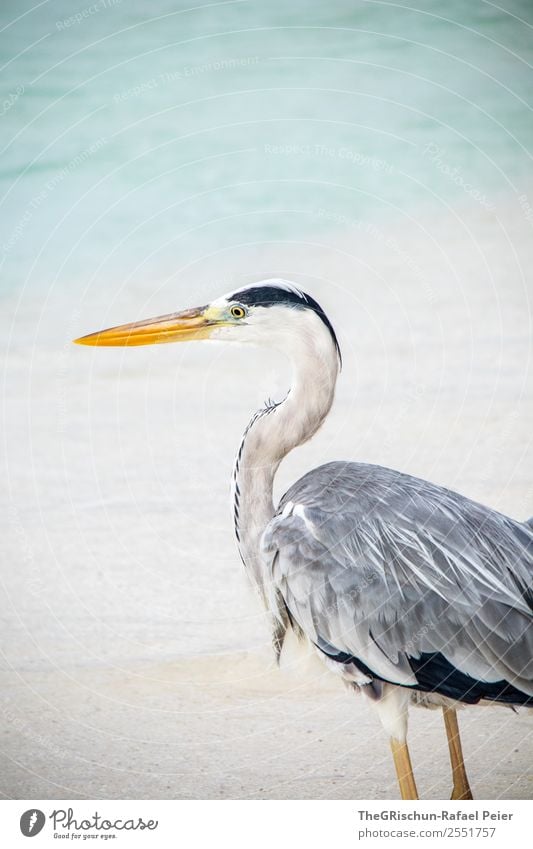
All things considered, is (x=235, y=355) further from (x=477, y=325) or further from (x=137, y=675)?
(x=137, y=675)

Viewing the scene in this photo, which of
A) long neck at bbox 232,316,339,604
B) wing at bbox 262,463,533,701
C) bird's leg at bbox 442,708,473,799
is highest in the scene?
long neck at bbox 232,316,339,604

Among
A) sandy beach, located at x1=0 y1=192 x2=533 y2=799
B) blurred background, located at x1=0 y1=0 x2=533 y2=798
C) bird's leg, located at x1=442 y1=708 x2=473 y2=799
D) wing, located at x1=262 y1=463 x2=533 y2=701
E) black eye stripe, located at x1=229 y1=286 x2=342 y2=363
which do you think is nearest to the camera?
wing, located at x1=262 y1=463 x2=533 y2=701

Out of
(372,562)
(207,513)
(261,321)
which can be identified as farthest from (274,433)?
(207,513)

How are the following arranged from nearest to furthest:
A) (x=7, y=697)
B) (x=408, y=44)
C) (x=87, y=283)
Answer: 1. (x=7, y=697)
2. (x=408, y=44)
3. (x=87, y=283)

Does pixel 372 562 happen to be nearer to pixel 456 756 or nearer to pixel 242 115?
pixel 456 756

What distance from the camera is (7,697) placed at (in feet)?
7.86

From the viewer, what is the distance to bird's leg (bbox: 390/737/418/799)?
1.77 m

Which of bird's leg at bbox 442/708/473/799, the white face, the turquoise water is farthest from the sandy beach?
the white face

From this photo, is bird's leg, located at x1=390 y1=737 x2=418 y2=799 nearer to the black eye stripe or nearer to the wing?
the wing

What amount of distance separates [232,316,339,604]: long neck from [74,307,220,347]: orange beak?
0.21 meters

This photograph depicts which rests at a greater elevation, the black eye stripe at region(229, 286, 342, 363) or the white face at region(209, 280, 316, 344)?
the black eye stripe at region(229, 286, 342, 363)

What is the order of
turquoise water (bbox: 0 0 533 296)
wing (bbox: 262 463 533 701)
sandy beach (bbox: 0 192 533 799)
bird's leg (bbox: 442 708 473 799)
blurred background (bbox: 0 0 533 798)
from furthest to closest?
1. turquoise water (bbox: 0 0 533 296)
2. blurred background (bbox: 0 0 533 798)
3. sandy beach (bbox: 0 192 533 799)
4. bird's leg (bbox: 442 708 473 799)
5. wing (bbox: 262 463 533 701)

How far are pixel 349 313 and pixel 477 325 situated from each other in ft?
1.81
